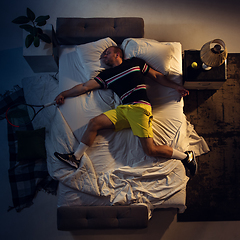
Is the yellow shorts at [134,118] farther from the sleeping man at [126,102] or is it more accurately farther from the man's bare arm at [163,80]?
the man's bare arm at [163,80]

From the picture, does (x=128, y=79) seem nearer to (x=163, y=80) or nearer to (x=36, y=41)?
(x=163, y=80)

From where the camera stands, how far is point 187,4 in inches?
109

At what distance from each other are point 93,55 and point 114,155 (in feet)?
3.65

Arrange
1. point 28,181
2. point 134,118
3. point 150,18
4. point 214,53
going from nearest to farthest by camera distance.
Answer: point 214,53 → point 134,118 → point 28,181 → point 150,18

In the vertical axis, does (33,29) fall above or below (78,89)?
above

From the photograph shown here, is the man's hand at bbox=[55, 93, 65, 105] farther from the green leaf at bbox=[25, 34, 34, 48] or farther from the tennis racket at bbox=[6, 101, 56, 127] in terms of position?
the green leaf at bbox=[25, 34, 34, 48]

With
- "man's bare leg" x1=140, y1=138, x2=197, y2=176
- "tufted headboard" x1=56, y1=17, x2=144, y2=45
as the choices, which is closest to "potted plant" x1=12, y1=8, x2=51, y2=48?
"tufted headboard" x1=56, y1=17, x2=144, y2=45

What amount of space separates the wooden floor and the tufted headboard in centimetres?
107

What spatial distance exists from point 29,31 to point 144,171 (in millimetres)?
1879

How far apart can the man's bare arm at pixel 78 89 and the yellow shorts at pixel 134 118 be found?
13.1 inches

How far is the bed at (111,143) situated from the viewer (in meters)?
1.90

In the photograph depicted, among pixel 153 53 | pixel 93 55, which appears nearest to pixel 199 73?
pixel 153 53

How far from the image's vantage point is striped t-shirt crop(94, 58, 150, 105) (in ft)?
6.70

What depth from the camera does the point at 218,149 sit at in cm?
242
